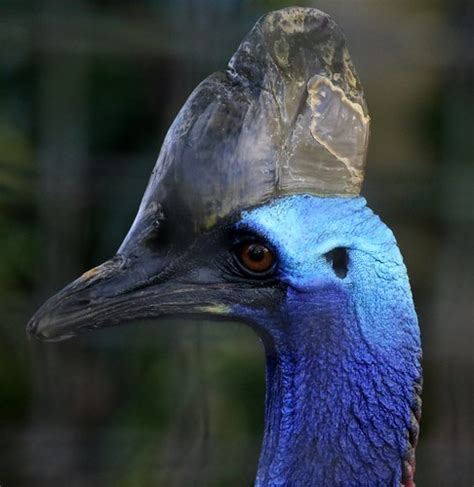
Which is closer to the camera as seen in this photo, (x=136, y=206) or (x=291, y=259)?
(x=291, y=259)

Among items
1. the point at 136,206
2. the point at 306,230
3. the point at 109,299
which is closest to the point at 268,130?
the point at 306,230

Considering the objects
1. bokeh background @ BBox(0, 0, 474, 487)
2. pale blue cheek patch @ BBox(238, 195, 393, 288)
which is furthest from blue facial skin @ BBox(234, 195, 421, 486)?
bokeh background @ BBox(0, 0, 474, 487)

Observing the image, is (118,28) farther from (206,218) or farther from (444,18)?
(206,218)

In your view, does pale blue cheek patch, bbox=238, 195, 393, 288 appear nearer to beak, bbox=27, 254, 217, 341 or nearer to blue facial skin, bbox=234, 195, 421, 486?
blue facial skin, bbox=234, 195, 421, 486

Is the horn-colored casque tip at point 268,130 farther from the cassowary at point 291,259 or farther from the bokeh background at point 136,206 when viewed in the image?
the bokeh background at point 136,206

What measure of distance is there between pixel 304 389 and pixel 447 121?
1.62 meters

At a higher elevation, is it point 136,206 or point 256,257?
point 136,206

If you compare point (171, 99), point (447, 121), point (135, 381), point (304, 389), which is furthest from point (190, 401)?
point (304, 389)

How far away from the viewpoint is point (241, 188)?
50.4 inches

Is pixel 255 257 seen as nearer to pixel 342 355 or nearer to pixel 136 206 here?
pixel 342 355

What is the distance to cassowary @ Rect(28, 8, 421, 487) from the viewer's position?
1.29 meters

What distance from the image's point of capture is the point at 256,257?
1.31 meters

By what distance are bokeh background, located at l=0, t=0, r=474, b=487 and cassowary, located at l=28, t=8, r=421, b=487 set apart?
1182mm

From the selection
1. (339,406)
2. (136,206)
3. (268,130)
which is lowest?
(339,406)
